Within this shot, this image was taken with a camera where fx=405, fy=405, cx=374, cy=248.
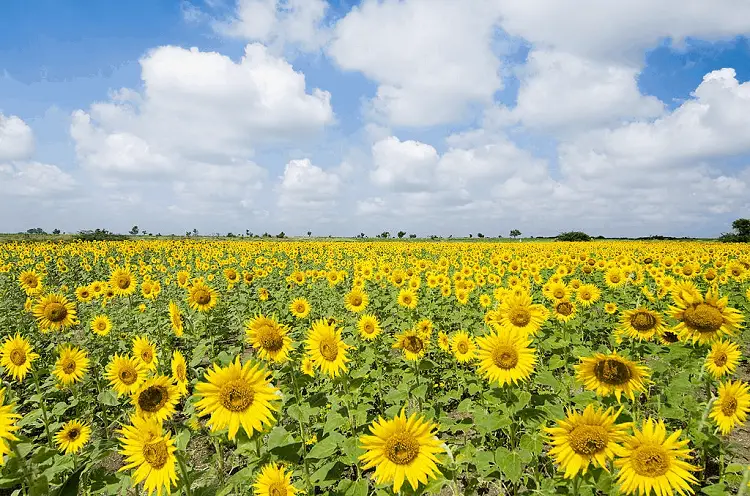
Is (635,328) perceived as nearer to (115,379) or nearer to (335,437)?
(335,437)

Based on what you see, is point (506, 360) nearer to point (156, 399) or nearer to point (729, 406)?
Result: point (729, 406)

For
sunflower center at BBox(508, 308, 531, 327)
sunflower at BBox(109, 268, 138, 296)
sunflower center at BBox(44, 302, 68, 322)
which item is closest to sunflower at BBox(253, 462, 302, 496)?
sunflower center at BBox(508, 308, 531, 327)

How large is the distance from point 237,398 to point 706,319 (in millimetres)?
4312

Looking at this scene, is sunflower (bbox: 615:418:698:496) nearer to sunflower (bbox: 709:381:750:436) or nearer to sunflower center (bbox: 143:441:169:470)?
sunflower (bbox: 709:381:750:436)

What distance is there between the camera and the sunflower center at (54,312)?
20.9 feet

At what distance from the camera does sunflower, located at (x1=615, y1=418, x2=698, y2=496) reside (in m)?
2.63

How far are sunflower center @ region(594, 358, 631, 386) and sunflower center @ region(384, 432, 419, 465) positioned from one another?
1.74 metres

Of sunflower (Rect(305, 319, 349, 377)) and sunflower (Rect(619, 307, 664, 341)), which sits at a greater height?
sunflower (Rect(619, 307, 664, 341))

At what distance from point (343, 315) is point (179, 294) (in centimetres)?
704

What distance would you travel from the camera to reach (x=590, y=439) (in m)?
2.67

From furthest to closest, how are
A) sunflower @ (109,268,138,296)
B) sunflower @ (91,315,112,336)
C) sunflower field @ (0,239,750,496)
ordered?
sunflower @ (109,268,138,296) < sunflower @ (91,315,112,336) < sunflower field @ (0,239,750,496)

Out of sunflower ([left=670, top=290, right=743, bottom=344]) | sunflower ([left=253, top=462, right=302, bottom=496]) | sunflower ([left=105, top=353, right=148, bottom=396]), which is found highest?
sunflower ([left=670, top=290, right=743, bottom=344])

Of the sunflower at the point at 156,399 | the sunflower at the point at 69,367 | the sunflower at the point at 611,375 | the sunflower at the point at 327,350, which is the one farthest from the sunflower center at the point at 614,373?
the sunflower at the point at 69,367

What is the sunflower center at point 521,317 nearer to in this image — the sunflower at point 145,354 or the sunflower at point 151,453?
the sunflower at point 151,453
